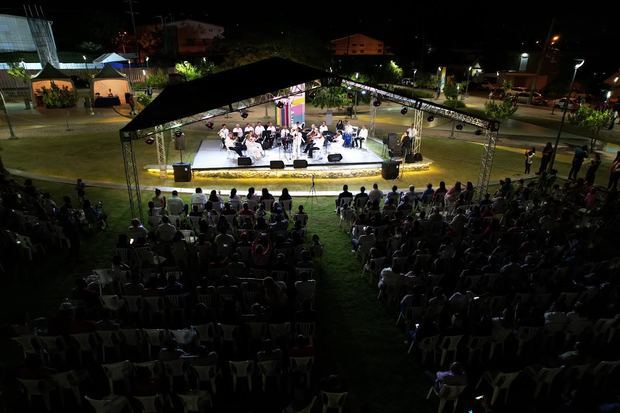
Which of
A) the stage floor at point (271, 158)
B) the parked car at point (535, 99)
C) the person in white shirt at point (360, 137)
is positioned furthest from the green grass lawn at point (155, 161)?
the parked car at point (535, 99)

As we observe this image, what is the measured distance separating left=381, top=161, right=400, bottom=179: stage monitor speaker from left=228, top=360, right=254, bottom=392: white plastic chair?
42.5 feet

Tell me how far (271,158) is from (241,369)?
13.7m

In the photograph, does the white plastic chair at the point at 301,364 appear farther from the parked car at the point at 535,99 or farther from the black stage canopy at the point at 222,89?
the parked car at the point at 535,99

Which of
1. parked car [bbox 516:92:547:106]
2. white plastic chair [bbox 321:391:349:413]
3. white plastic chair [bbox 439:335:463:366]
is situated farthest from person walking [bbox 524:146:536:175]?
parked car [bbox 516:92:547:106]

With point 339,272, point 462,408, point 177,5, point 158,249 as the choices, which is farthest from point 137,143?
point 177,5

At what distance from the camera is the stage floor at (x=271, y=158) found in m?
18.2

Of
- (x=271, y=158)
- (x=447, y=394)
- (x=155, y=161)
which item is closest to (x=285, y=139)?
(x=271, y=158)

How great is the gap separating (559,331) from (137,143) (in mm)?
23128

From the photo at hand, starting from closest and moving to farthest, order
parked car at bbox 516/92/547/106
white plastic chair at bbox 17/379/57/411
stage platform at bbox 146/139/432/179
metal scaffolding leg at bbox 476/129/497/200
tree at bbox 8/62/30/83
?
white plastic chair at bbox 17/379/57/411, metal scaffolding leg at bbox 476/129/497/200, stage platform at bbox 146/139/432/179, tree at bbox 8/62/30/83, parked car at bbox 516/92/547/106

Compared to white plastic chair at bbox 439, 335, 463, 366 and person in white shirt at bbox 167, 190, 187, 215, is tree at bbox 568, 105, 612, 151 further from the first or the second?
person in white shirt at bbox 167, 190, 187, 215

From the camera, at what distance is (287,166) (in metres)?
18.2

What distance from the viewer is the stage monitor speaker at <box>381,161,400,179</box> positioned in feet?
58.8

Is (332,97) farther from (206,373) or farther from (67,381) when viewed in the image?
(67,381)

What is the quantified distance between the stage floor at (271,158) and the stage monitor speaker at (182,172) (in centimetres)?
92
